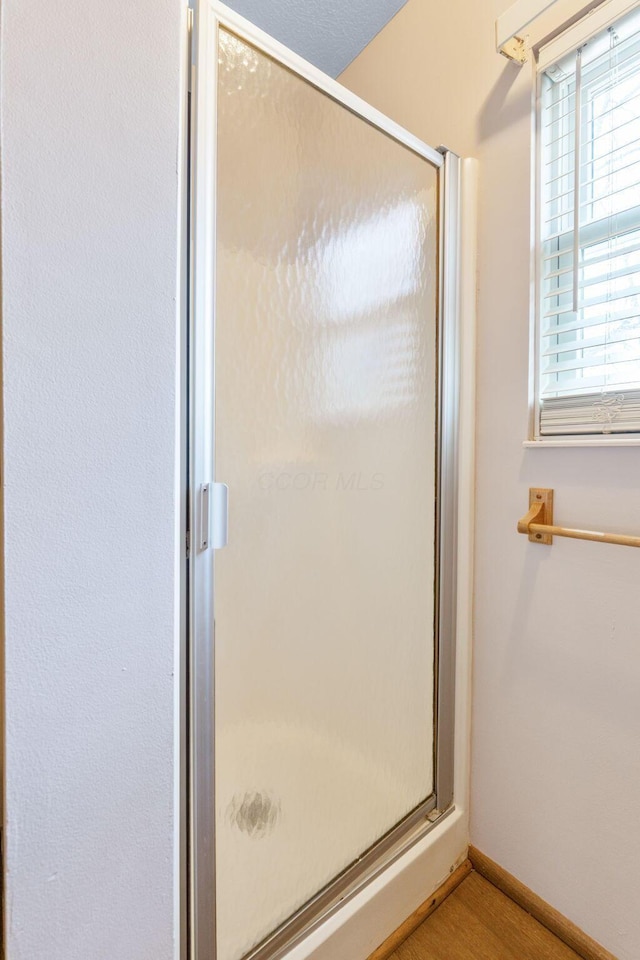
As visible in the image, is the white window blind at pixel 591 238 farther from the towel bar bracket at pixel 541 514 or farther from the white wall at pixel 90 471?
the white wall at pixel 90 471

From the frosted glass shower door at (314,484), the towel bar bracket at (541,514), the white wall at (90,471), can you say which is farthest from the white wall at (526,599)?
the white wall at (90,471)

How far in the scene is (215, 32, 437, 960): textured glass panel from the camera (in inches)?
31.3

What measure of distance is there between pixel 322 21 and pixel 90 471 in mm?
1661

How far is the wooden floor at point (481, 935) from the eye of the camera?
988 millimetres

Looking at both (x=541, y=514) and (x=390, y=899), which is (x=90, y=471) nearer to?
(x=541, y=514)

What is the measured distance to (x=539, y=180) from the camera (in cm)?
104

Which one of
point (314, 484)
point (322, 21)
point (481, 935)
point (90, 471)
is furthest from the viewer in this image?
point (322, 21)

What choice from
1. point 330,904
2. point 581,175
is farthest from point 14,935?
point 581,175

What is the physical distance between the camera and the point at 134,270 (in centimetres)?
54

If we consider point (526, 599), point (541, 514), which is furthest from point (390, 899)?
point (541, 514)

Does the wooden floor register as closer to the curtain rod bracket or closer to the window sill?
the window sill

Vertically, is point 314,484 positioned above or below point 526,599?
above

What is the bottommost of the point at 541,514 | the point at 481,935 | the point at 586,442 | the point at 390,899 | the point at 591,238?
the point at 481,935

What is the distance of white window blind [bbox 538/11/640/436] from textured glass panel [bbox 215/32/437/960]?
276 mm
